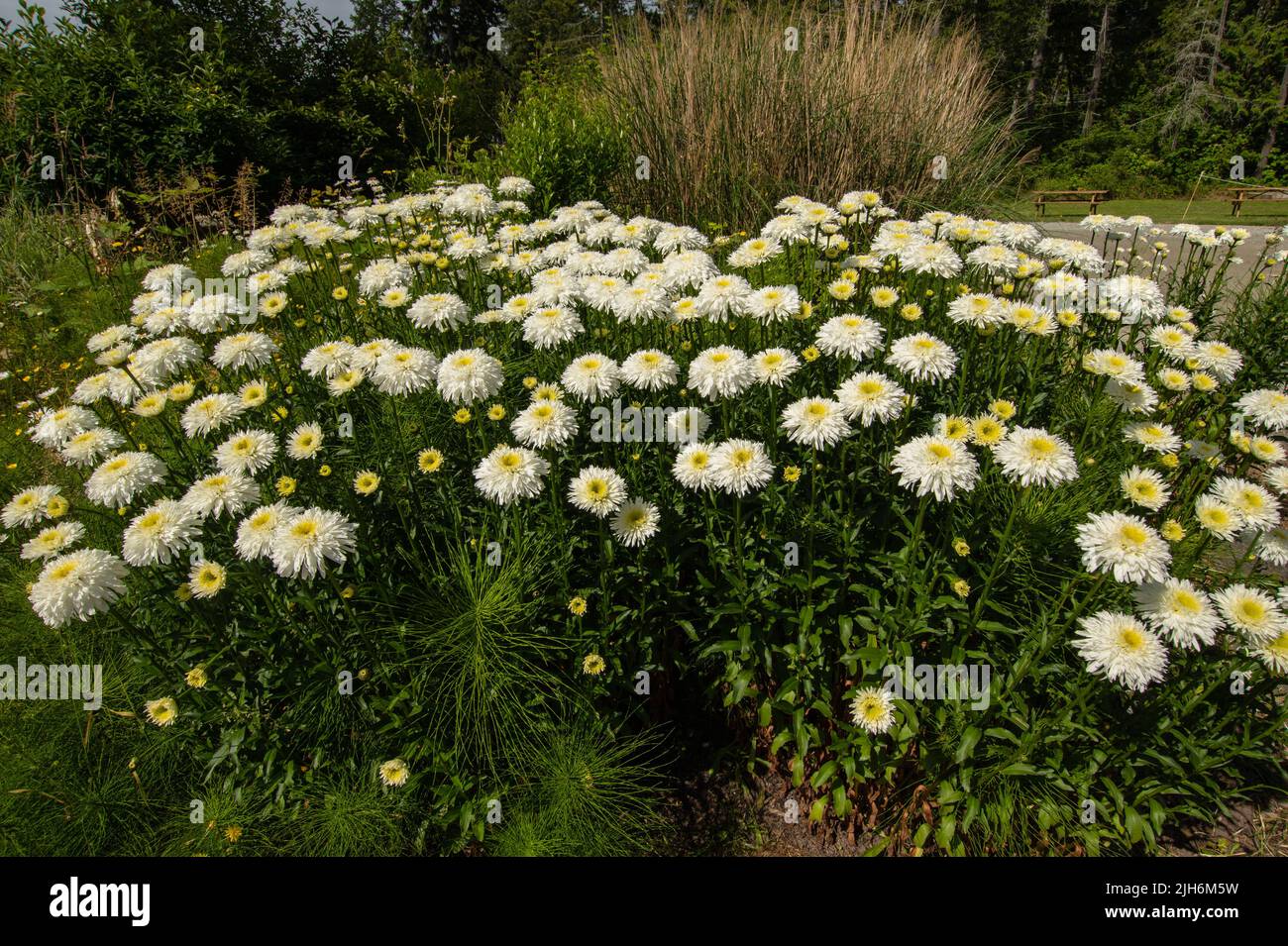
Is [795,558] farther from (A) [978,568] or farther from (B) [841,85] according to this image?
(B) [841,85]

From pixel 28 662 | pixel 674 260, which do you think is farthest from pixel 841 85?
pixel 28 662

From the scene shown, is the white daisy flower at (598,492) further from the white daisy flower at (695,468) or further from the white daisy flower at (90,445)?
the white daisy flower at (90,445)

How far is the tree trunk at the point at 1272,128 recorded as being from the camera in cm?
2236

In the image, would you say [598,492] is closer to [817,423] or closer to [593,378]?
[593,378]

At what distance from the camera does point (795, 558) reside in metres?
2.45

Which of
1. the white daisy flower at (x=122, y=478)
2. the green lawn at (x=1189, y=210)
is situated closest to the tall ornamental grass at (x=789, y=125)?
the white daisy flower at (x=122, y=478)

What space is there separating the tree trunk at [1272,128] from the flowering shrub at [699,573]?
Result: 1193 inches

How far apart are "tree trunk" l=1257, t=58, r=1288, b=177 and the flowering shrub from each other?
99.4 feet

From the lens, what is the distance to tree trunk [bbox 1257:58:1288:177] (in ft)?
73.4

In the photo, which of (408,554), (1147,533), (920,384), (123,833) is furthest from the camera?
(920,384)

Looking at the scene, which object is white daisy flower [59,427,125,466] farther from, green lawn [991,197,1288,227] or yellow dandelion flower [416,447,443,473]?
green lawn [991,197,1288,227]

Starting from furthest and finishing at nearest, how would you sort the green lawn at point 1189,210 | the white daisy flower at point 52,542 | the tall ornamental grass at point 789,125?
the green lawn at point 1189,210 → the tall ornamental grass at point 789,125 → the white daisy flower at point 52,542

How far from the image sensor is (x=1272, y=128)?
23.0 meters

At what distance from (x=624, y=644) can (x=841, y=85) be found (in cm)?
656
